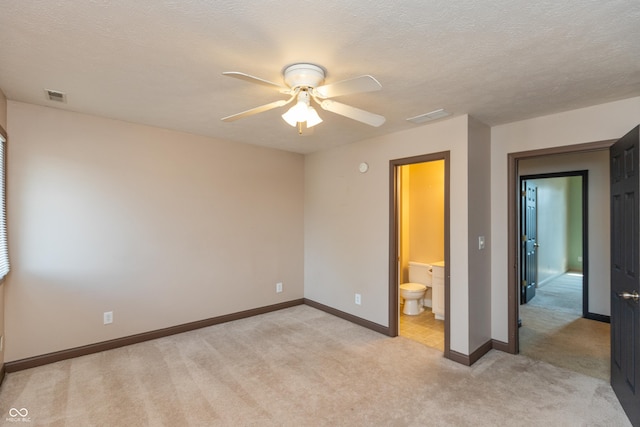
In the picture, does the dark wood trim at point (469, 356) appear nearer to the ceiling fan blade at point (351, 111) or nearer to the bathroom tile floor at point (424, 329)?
the bathroom tile floor at point (424, 329)

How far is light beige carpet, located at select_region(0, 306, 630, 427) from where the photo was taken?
2203 mm

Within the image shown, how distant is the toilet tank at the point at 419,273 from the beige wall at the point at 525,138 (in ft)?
4.20

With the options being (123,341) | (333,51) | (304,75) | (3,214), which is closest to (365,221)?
(304,75)

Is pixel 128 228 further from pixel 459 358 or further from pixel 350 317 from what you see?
pixel 459 358

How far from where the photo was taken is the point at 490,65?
204cm

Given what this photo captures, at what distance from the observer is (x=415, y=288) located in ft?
14.6

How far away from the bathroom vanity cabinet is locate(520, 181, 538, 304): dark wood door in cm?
148

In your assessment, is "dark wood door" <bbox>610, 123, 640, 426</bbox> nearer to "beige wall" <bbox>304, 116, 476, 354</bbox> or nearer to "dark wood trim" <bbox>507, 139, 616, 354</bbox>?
"dark wood trim" <bbox>507, 139, 616, 354</bbox>

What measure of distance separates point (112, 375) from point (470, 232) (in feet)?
11.6

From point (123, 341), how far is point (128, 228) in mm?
1209

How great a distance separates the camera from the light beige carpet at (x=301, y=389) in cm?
220

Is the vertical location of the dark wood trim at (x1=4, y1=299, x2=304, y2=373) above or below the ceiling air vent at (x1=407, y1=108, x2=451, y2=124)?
below

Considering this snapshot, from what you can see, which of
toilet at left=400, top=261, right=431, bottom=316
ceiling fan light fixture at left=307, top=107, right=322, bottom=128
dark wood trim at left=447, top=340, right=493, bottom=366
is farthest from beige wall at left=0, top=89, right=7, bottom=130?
toilet at left=400, top=261, right=431, bottom=316

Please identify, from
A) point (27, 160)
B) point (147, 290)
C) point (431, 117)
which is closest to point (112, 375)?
point (147, 290)
